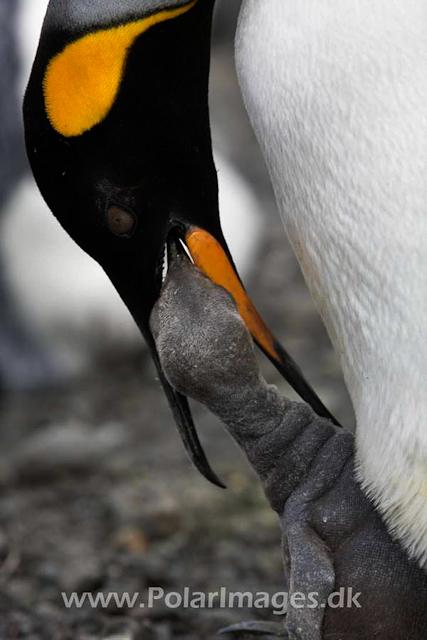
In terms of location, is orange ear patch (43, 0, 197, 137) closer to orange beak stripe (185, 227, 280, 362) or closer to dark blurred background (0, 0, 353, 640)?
orange beak stripe (185, 227, 280, 362)

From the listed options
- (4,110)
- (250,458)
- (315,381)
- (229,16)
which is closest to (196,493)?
(315,381)

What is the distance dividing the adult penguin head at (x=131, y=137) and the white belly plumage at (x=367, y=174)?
0.13 metres

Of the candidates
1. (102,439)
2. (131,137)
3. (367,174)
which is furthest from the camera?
(102,439)

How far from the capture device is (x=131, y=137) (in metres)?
2.20

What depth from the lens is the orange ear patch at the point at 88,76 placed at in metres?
2.09

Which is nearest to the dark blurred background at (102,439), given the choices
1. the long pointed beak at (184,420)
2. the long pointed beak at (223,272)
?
the long pointed beak at (184,420)

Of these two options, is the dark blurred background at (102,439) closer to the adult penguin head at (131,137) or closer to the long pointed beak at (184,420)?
the long pointed beak at (184,420)

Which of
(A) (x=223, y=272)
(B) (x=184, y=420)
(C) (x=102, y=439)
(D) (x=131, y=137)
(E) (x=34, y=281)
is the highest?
(D) (x=131, y=137)

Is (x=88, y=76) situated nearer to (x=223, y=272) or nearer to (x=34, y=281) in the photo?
(x=223, y=272)

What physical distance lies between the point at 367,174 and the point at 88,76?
520 mm

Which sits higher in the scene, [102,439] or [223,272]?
[223,272]

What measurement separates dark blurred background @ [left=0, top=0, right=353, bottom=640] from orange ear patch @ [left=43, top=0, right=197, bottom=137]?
3.92 ft

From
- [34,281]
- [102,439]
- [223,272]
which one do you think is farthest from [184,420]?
[34,281]

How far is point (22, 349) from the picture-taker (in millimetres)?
5301
